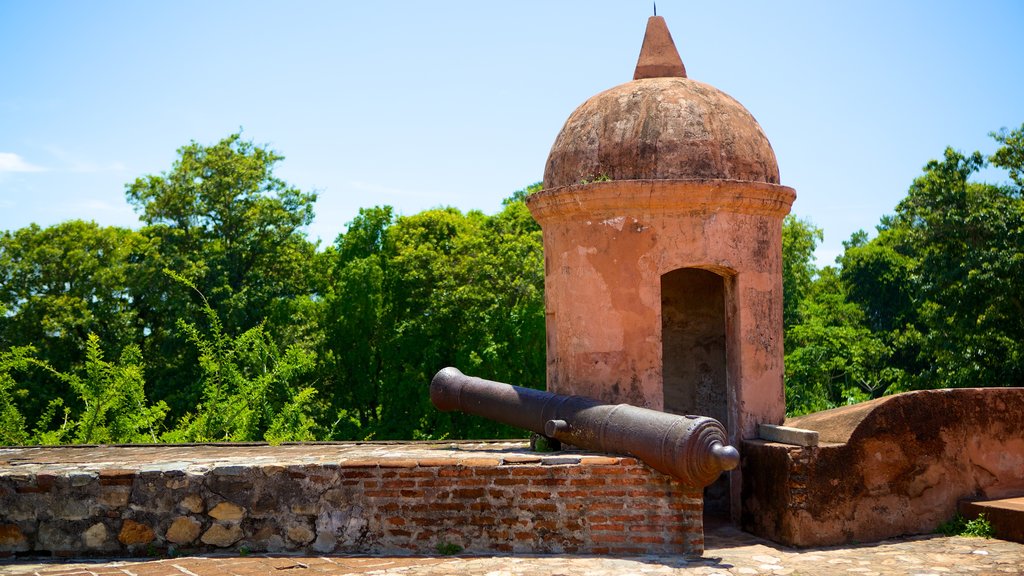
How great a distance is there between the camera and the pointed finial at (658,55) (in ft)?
27.5

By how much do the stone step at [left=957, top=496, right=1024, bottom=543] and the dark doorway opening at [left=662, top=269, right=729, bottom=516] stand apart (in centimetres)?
287

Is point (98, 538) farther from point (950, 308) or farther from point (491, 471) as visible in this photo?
point (950, 308)

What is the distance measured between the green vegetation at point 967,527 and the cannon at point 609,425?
2099mm

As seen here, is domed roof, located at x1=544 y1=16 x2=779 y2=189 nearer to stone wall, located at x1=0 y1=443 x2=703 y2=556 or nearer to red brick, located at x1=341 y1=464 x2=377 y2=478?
stone wall, located at x1=0 y1=443 x2=703 y2=556

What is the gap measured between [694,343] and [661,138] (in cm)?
289

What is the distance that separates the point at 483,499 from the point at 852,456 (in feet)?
8.74

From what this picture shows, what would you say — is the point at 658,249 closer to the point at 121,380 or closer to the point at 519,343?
the point at 121,380

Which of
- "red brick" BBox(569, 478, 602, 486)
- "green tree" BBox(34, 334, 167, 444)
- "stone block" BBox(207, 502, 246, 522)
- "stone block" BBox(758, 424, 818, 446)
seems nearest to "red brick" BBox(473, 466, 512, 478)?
"red brick" BBox(569, 478, 602, 486)

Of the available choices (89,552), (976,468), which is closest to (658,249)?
(976,468)

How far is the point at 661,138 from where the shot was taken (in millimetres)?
7375

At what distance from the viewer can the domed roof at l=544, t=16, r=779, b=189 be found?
7.35m

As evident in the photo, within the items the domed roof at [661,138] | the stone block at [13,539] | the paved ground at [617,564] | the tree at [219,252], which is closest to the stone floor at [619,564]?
the paved ground at [617,564]

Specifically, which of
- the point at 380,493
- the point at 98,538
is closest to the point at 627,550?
the point at 380,493

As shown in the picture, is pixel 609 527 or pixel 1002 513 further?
pixel 1002 513
